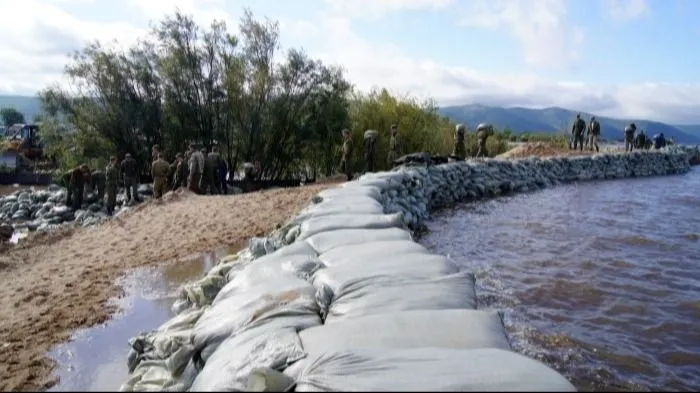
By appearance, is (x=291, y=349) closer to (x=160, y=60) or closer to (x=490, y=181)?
(x=490, y=181)

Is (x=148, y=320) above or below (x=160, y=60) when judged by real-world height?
below

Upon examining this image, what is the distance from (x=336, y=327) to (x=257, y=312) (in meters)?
0.41

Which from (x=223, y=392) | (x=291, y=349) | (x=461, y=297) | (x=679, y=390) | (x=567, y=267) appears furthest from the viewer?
(x=567, y=267)

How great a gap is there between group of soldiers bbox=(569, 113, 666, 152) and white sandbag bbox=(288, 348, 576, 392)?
1872cm

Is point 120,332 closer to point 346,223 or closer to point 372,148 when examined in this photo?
point 346,223

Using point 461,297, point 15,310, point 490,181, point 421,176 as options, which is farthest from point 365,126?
point 461,297

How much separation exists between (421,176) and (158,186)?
5.24 meters

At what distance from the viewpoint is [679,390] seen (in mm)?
3326

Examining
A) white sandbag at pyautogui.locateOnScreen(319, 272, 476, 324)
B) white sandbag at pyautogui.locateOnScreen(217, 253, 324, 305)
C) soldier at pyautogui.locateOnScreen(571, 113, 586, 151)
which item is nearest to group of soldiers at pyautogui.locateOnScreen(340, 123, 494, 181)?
soldier at pyautogui.locateOnScreen(571, 113, 586, 151)

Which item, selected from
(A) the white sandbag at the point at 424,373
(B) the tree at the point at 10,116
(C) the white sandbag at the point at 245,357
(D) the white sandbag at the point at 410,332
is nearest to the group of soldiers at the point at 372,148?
(D) the white sandbag at the point at 410,332

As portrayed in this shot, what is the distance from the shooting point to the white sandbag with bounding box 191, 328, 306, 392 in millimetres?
2178

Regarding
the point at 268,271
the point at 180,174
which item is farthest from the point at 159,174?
the point at 268,271

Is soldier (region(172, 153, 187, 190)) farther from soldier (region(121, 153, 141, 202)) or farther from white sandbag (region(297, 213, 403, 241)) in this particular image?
white sandbag (region(297, 213, 403, 241))

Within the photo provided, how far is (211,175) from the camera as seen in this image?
11820mm
